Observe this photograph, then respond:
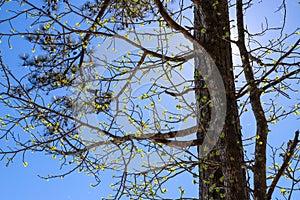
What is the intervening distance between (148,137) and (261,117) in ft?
2.31

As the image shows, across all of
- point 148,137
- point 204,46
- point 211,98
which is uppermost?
point 204,46

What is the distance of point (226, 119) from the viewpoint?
2297 mm

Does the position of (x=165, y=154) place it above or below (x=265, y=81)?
below

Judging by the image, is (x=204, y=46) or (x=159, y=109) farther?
(x=204, y=46)

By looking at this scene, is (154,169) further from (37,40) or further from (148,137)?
(37,40)

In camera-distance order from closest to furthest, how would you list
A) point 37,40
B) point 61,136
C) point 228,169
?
point 228,169 < point 61,136 < point 37,40

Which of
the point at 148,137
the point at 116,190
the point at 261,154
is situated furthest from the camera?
the point at 116,190

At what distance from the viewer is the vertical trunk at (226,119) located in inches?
84.2

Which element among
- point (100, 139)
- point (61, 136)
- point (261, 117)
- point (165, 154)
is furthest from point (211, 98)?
point (61, 136)

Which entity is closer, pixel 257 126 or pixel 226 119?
pixel 226 119

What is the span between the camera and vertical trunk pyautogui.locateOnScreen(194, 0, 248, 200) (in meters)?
2.14

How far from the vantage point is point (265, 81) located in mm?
2412

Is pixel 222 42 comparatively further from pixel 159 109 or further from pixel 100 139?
pixel 100 139

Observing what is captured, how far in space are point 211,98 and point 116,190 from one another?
89cm
